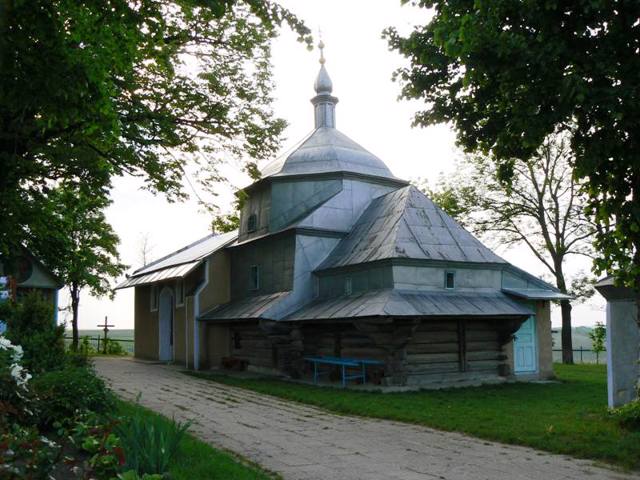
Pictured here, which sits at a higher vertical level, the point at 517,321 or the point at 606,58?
the point at 606,58

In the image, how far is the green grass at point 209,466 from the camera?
6.61 metres

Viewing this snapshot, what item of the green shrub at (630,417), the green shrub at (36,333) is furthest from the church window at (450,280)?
the green shrub at (36,333)

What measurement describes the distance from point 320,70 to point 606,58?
1825 centimetres

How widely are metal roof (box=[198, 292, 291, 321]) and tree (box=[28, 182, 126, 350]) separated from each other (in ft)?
16.2

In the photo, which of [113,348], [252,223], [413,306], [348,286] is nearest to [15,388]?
[413,306]

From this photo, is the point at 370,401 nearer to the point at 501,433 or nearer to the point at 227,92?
the point at 501,433

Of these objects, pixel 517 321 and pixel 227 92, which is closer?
pixel 227 92

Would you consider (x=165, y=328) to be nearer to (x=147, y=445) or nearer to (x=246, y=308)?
(x=246, y=308)

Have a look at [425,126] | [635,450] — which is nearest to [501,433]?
[635,450]

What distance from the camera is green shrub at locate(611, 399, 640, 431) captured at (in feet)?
30.1

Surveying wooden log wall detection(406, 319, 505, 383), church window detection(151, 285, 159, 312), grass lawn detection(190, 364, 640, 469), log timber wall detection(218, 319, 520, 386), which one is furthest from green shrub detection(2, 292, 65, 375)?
church window detection(151, 285, 159, 312)

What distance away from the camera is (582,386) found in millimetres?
17391

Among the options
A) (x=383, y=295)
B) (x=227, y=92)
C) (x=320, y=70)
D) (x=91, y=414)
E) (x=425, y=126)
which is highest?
(x=320, y=70)

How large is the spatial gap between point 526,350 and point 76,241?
25.3m
